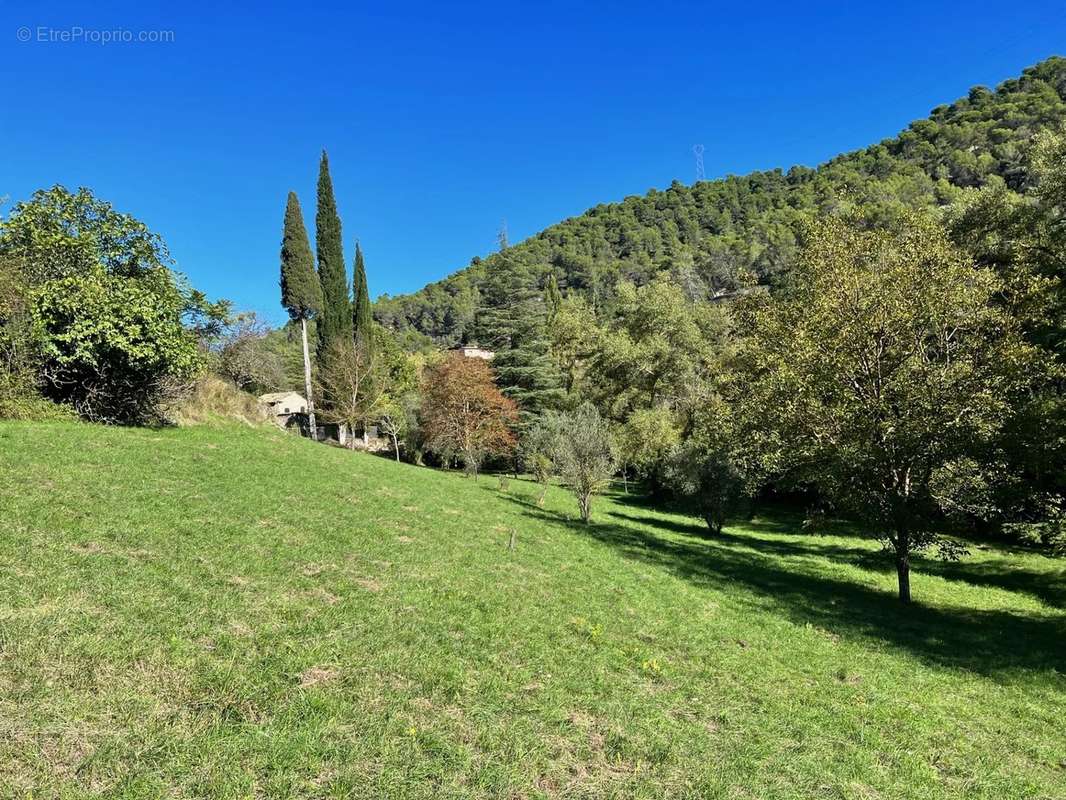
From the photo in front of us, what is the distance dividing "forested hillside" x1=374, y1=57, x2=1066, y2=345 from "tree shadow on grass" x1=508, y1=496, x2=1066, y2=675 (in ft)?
174

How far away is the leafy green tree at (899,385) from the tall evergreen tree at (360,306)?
4039 centimetres

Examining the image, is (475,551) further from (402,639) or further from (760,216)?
(760,216)

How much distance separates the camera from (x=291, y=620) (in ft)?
24.4

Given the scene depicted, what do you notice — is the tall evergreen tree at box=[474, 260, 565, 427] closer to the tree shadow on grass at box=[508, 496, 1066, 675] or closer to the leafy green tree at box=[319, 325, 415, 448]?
the leafy green tree at box=[319, 325, 415, 448]

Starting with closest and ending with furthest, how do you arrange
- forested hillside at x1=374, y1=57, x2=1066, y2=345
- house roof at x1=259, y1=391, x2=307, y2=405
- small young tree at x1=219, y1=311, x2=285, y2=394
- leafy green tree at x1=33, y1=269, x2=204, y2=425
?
1. leafy green tree at x1=33, y1=269, x2=204, y2=425
2. small young tree at x1=219, y1=311, x2=285, y2=394
3. house roof at x1=259, y1=391, x2=307, y2=405
4. forested hillside at x1=374, y1=57, x2=1066, y2=345

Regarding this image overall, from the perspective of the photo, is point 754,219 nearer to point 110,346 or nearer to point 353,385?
point 353,385

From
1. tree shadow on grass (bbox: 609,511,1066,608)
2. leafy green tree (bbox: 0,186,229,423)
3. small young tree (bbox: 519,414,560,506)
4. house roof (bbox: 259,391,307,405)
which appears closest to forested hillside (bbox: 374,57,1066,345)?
house roof (bbox: 259,391,307,405)

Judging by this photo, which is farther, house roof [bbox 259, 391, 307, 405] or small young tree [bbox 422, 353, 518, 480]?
house roof [bbox 259, 391, 307, 405]

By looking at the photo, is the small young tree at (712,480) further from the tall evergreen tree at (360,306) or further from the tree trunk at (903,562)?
the tall evergreen tree at (360,306)

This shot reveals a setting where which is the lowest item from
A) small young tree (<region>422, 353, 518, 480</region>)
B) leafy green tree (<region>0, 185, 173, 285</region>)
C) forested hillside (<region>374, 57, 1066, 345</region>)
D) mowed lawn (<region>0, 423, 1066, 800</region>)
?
mowed lawn (<region>0, 423, 1066, 800</region>)

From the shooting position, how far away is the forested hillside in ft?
332

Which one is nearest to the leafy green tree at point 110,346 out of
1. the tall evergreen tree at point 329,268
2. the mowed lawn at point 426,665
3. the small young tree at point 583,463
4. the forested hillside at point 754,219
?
the mowed lawn at point 426,665

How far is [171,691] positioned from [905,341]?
18.4 m

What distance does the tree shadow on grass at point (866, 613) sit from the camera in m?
11.4
